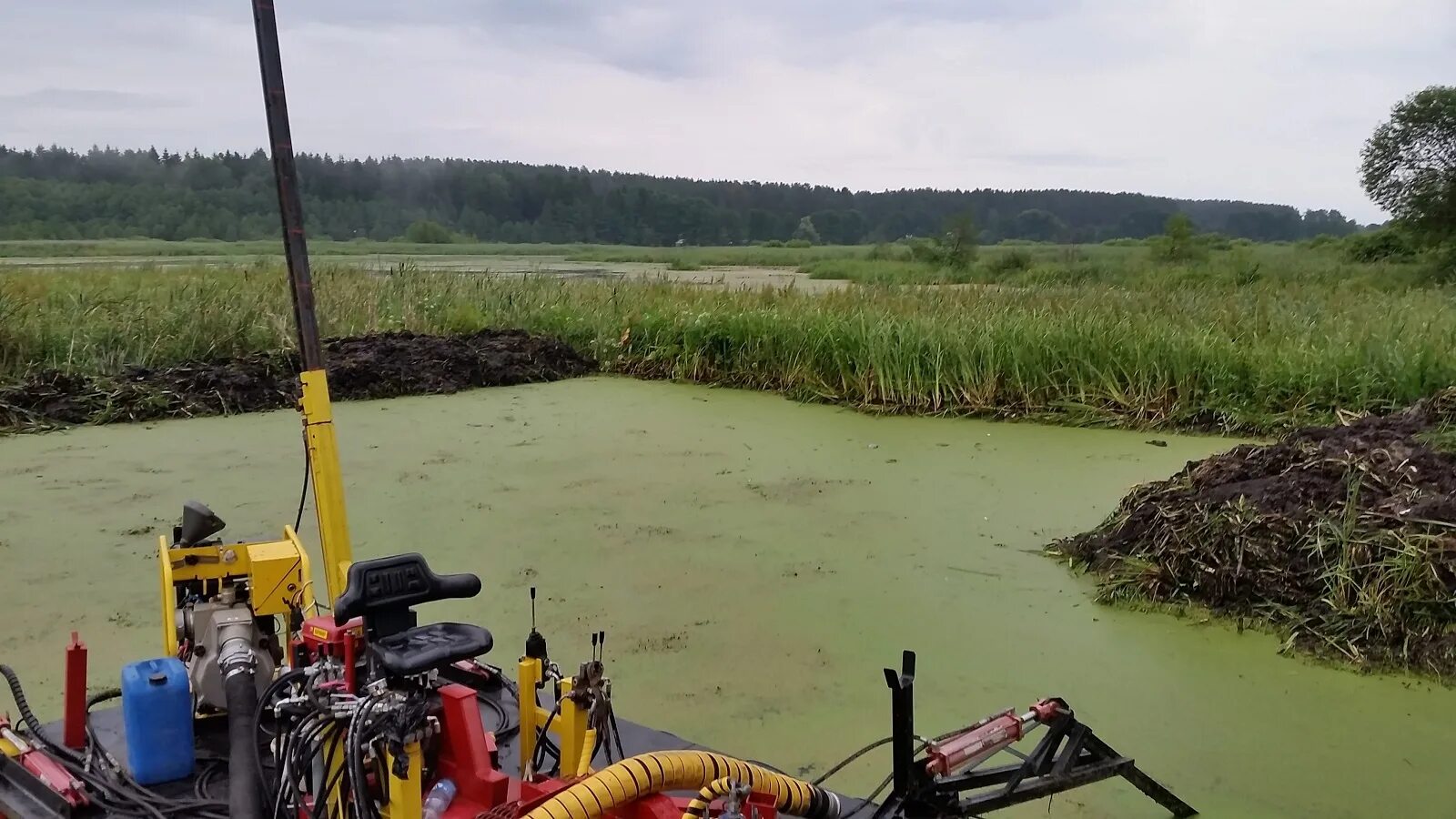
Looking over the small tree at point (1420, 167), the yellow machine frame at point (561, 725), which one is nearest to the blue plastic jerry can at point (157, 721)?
the yellow machine frame at point (561, 725)

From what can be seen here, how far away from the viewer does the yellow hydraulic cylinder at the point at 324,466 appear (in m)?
2.34

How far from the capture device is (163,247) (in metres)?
26.6

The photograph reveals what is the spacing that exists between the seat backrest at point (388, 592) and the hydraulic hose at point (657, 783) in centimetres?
35

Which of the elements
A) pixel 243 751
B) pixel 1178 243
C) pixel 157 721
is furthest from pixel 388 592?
pixel 1178 243

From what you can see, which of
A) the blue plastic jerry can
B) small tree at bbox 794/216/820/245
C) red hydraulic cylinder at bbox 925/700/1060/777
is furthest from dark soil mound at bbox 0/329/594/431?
small tree at bbox 794/216/820/245

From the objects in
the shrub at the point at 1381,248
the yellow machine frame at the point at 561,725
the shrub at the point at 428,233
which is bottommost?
the yellow machine frame at the point at 561,725

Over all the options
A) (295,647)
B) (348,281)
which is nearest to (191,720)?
(295,647)

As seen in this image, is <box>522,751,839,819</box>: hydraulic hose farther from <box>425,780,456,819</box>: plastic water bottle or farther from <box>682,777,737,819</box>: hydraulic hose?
<box>425,780,456,819</box>: plastic water bottle

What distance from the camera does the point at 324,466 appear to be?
7.67 ft

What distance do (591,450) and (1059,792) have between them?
3.24 m

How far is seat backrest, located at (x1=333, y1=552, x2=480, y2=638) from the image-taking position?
1.43 meters

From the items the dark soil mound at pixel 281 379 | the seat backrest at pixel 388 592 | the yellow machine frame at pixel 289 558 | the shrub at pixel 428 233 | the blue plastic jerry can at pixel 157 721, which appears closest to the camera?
the seat backrest at pixel 388 592

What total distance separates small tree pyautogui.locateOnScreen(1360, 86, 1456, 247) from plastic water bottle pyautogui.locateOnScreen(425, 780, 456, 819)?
44.9 feet

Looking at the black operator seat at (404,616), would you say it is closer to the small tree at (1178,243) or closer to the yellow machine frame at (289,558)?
the yellow machine frame at (289,558)
